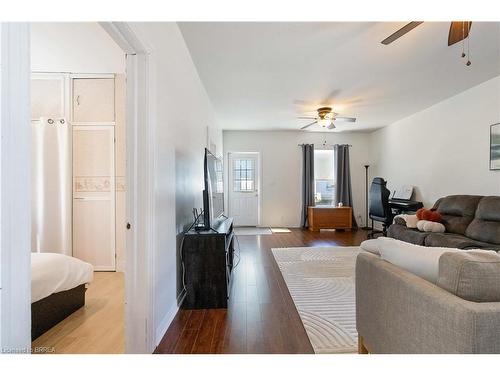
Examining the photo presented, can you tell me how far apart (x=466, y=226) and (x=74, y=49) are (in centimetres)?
510

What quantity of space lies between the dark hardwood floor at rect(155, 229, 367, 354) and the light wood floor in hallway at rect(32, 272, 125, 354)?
39cm

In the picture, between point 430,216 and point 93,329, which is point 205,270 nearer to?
point 93,329

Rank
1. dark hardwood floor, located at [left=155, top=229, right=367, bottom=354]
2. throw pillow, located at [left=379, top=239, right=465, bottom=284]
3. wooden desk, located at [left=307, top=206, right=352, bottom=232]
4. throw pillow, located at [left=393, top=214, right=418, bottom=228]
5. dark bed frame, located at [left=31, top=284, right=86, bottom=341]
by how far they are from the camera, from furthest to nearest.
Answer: wooden desk, located at [left=307, top=206, right=352, bottom=232] → throw pillow, located at [left=393, top=214, right=418, bottom=228] → dark bed frame, located at [left=31, top=284, right=86, bottom=341] → dark hardwood floor, located at [left=155, top=229, right=367, bottom=354] → throw pillow, located at [left=379, top=239, right=465, bottom=284]

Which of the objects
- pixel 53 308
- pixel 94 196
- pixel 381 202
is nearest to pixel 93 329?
pixel 53 308

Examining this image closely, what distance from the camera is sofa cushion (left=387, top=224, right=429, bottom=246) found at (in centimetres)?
356

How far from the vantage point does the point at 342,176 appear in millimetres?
6996

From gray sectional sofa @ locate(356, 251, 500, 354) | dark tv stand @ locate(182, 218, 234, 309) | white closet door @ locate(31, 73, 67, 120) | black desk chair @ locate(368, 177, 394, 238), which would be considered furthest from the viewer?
black desk chair @ locate(368, 177, 394, 238)

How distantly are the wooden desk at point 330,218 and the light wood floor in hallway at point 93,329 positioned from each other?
470cm

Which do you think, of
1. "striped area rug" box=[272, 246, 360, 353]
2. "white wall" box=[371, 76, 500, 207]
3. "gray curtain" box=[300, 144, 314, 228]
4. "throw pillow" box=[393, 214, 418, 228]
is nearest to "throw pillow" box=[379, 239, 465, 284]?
"striped area rug" box=[272, 246, 360, 353]

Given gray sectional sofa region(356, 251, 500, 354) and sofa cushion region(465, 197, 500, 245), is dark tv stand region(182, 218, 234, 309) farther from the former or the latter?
sofa cushion region(465, 197, 500, 245)

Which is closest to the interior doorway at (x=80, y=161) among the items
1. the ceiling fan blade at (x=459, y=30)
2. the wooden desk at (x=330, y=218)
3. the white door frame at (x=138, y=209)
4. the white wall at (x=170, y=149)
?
the white wall at (x=170, y=149)
